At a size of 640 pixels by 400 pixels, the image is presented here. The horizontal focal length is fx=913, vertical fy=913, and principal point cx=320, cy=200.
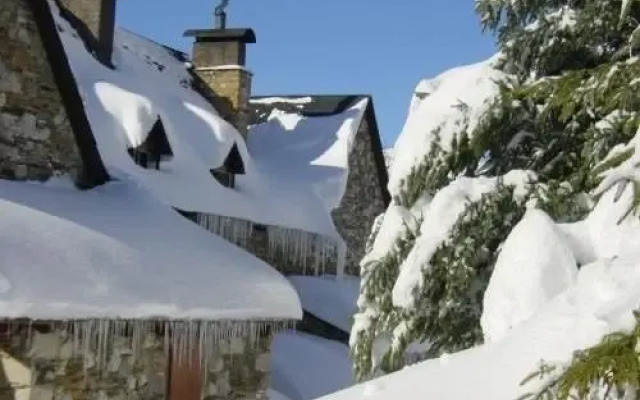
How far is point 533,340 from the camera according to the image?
10.4 ft

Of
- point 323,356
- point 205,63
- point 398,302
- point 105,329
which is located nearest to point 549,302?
point 398,302

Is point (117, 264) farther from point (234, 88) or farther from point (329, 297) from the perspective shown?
point (234, 88)

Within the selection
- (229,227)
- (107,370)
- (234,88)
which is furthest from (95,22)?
(107,370)

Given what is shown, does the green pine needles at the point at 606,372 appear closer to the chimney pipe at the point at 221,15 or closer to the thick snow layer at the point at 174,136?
the thick snow layer at the point at 174,136

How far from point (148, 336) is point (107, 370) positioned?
54cm

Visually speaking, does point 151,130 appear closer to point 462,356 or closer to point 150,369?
point 150,369

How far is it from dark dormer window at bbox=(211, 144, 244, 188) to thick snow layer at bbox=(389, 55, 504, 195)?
28.1ft

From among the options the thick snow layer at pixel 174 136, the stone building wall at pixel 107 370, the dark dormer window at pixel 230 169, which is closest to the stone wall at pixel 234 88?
the thick snow layer at pixel 174 136

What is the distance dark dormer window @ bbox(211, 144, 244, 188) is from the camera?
14922mm

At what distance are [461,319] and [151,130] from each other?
26.3 ft

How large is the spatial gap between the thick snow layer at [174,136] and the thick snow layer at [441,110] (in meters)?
5.23

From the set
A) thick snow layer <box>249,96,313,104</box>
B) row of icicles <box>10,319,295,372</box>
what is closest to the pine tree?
row of icicles <box>10,319,295,372</box>

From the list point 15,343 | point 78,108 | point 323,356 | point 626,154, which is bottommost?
point 323,356

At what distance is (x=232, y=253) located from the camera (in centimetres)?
988
